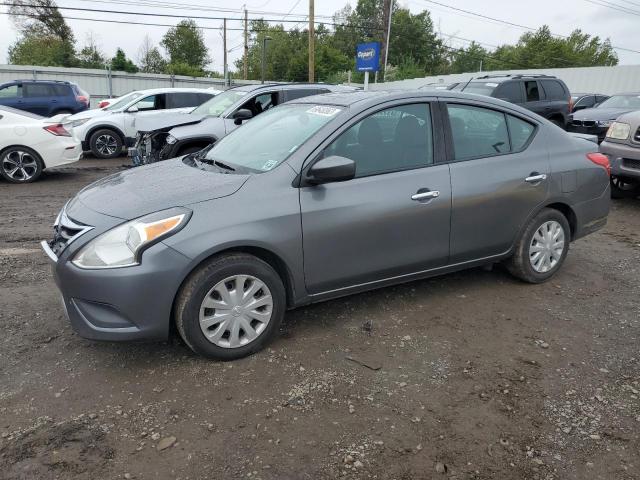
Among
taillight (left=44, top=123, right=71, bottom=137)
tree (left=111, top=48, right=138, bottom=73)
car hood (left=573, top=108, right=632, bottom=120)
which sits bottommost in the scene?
taillight (left=44, top=123, right=71, bottom=137)

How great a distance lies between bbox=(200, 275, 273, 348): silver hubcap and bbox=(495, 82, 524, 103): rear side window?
9.83 metres

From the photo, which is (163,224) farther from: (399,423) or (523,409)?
(523,409)

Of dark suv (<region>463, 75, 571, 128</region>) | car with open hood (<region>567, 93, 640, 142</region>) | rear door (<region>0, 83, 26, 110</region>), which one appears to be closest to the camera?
car with open hood (<region>567, 93, 640, 142</region>)

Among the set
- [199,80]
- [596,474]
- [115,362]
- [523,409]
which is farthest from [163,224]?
[199,80]

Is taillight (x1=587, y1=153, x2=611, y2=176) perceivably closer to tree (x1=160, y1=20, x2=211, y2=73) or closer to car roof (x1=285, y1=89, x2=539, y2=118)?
car roof (x1=285, y1=89, x2=539, y2=118)

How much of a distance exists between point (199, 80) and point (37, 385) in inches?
1165

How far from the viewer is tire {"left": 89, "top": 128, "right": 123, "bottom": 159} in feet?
39.9

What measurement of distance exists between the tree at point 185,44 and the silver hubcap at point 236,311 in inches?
2711

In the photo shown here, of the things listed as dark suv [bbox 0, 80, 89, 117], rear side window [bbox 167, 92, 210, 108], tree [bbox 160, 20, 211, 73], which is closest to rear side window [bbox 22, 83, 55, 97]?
dark suv [bbox 0, 80, 89, 117]

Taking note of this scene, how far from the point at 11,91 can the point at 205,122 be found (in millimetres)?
10560

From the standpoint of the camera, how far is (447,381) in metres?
3.11

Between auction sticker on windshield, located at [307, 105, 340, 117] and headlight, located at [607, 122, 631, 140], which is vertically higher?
auction sticker on windshield, located at [307, 105, 340, 117]

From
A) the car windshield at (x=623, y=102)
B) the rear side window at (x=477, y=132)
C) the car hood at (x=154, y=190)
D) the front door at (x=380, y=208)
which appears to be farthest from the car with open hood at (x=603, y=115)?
the car hood at (x=154, y=190)

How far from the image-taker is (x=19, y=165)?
9.07 meters
